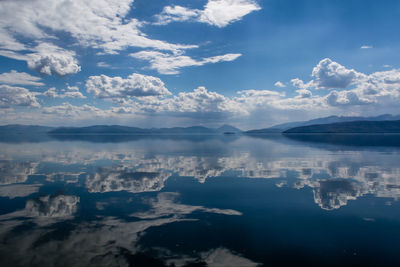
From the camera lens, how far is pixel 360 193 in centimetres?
2848

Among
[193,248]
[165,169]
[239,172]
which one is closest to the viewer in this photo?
[193,248]

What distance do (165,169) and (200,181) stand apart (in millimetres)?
11670

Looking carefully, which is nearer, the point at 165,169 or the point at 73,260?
the point at 73,260

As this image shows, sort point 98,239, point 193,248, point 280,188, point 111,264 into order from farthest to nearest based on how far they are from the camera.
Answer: point 280,188 < point 98,239 < point 193,248 < point 111,264

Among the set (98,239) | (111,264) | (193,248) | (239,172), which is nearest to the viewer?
(111,264)

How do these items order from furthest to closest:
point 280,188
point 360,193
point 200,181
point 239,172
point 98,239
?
point 239,172, point 200,181, point 280,188, point 360,193, point 98,239

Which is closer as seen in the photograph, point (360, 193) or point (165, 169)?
point (360, 193)

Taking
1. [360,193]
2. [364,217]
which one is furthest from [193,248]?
[360,193]

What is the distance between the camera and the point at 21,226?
19.4m

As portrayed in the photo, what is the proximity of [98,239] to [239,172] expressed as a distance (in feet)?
96.3

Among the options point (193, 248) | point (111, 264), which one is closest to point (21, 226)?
point (111, 264)

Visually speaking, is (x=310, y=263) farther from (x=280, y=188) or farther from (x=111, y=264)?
(x=280, y=188)

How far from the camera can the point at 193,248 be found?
15.9 metres

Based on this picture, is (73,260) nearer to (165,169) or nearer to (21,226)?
(21,226)
